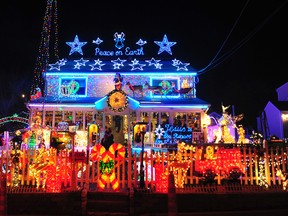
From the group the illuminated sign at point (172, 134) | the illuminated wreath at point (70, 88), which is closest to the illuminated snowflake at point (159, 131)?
the illuminated sign at point (172, 134)

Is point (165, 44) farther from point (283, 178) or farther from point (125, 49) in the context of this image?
point (283, 178)

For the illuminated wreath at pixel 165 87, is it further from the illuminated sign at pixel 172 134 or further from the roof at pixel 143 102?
the illuminated sign at pixel 172 134

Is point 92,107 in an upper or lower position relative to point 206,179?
upper

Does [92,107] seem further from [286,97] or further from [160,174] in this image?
[286,97]

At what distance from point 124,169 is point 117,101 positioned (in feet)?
38.9

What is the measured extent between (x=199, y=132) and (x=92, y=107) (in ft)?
27.4

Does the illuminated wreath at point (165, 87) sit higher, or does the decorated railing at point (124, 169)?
the illuminated wreath at point (165, 87)

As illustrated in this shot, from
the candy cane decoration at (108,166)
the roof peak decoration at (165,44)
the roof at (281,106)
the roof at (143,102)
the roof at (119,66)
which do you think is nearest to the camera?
the candy cane decoration at (108,166)

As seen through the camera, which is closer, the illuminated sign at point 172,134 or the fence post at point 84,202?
the fence post at point 84,202

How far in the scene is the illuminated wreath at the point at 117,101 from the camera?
21969 millimetres

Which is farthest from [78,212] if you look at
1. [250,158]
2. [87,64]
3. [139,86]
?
[87,64]

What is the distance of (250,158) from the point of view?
10.8 metres

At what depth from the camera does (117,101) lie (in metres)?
22.1

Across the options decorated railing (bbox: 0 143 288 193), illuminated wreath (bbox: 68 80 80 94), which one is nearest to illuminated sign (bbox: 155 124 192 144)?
illuminated wreath (bbox: 68 80 80 94)
